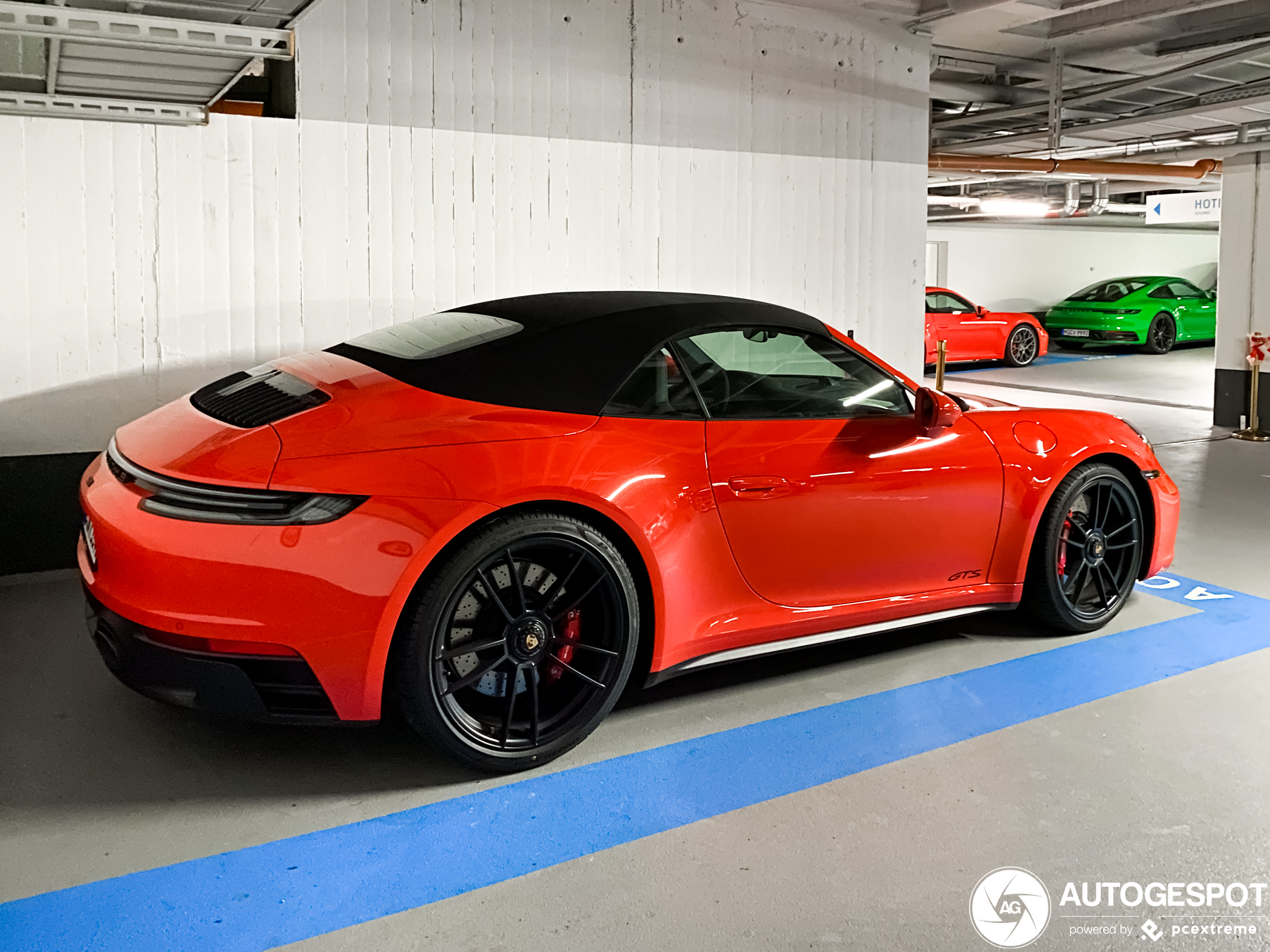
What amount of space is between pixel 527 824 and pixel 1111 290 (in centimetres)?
1730

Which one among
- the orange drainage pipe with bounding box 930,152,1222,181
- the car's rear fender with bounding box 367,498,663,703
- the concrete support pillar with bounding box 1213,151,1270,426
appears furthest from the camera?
the concrete support pillar with bounding box 1213,151,1270,426

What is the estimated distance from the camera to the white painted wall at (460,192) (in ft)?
15.3

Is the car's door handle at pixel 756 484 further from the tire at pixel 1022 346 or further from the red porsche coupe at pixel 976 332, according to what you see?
the tire at pixel 1022 346

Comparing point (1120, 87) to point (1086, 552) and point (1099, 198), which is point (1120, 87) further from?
point (1099, 198)

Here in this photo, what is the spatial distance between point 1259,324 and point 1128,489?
6.77 metres

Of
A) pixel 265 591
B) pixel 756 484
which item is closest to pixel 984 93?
pixel 756 484

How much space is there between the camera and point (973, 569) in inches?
145

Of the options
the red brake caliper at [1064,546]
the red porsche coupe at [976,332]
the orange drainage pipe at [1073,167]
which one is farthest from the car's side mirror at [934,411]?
the red porsche coupe at [976,332]

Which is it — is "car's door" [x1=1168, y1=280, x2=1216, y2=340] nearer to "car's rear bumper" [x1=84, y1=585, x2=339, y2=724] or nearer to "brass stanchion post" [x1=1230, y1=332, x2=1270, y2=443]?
"brass stanchion post" [x1=1230, y1=332, x2=1270, y2=443]

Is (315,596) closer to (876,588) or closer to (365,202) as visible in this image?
(876,588)

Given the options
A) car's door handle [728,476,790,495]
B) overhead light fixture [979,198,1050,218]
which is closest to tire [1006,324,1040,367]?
overhead light fixture [979,198,1050,218]

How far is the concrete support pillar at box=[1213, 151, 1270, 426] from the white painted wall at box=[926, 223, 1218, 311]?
8.57 metres

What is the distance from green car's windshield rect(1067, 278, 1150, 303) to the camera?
17203mm

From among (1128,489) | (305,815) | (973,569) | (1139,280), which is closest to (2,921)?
(305,815)
